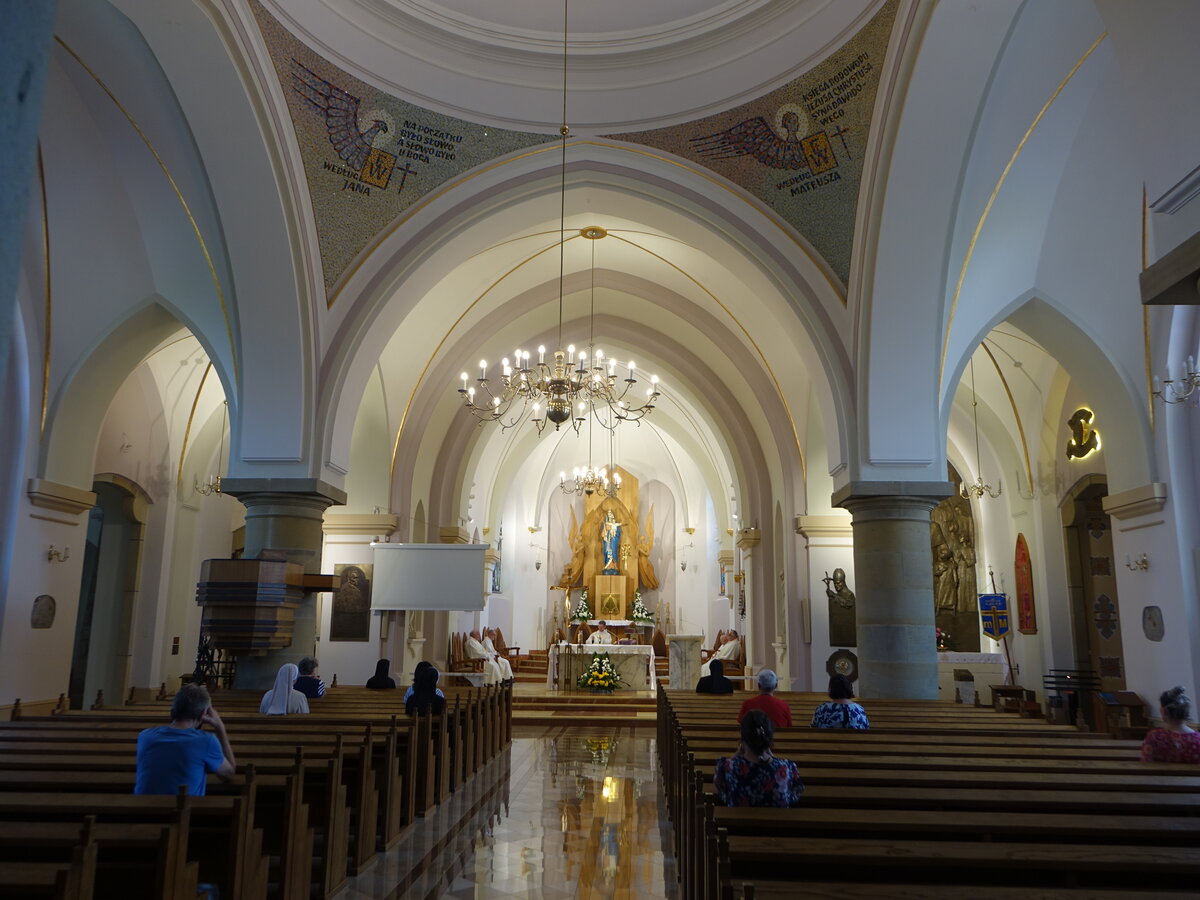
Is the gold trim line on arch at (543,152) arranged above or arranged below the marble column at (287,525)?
above

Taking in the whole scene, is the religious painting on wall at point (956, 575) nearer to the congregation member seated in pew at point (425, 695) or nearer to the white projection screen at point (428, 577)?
the white projection screen at point (428, 577)

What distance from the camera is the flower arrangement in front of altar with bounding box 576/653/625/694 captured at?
561 inches

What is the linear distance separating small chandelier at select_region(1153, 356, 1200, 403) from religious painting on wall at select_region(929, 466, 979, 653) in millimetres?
6007

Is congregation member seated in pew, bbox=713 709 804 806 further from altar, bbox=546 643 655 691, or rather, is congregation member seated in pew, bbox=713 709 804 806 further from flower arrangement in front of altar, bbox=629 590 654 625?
flower arrangement in front of altar, bbox=629 590 654 625

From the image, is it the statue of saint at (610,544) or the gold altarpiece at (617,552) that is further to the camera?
the statue of saint at (610,544)

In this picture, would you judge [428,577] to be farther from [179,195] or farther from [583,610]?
[583,610]

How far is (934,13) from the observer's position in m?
6.34

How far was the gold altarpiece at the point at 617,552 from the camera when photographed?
23.2 meters

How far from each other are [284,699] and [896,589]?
5159mm

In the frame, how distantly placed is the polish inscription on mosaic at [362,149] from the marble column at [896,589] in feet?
15.7

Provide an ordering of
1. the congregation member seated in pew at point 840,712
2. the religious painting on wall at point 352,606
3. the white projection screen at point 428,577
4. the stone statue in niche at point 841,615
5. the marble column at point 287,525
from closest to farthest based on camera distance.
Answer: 1. the congregation member seated in pew at point 840,712
2. the marble column at point 287,525
3. the white projection screen at point 428,577
4. the stone statue in niche at point 841,615
5. the religious painting on wall at point 352,606

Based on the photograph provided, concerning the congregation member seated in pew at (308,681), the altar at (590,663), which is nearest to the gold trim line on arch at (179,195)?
the congregation member seated in pew at (308,681)

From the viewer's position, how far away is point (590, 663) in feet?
48.6

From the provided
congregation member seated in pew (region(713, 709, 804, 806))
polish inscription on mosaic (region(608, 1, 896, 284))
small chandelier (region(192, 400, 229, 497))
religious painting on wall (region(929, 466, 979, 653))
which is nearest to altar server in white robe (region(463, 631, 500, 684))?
small chandelier (region(192, 400, 229, 497))
